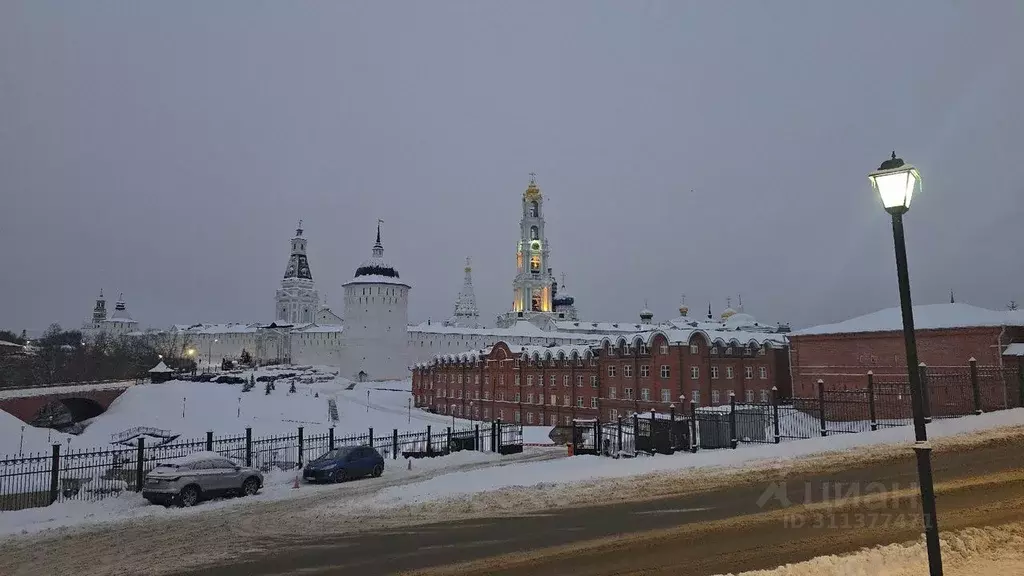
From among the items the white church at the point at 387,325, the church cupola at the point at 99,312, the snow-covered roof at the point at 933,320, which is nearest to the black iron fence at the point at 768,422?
the snow-covered roof at the point at 933,320

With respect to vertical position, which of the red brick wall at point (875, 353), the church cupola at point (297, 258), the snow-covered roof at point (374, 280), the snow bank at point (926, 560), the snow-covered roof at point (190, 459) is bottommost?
the snow bank at point (926, 560)

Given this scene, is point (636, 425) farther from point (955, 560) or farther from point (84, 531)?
point (84, 531)

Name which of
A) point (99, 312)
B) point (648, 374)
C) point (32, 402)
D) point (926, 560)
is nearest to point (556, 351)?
point (648, 374)

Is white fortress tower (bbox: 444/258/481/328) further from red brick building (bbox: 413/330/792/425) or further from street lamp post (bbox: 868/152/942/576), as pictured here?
street lamp post (bbox: 868/152/942/576)

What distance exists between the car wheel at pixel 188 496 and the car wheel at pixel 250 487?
4.56ft

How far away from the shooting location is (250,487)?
17359 mm

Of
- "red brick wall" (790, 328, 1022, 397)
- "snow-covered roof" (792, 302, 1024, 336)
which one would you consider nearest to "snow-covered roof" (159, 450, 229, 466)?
"snow-covered roof" (792, 302, 1024, 336)

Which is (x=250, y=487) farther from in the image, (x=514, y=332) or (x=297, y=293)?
(x=297, y=293)

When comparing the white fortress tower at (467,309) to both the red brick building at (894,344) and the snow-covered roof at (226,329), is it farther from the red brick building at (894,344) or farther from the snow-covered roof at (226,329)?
the red brick building at (894,344)

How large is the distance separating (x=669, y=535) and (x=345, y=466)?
12588 millimetres

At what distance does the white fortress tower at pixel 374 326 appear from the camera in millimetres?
89500

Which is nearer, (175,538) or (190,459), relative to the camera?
(175,538)

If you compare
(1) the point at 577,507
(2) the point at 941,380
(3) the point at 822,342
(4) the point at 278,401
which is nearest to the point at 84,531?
(1) the point at 577,507

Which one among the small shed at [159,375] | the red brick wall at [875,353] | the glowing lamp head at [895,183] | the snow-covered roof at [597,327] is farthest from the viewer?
the snow-covered roof at [597,327]
